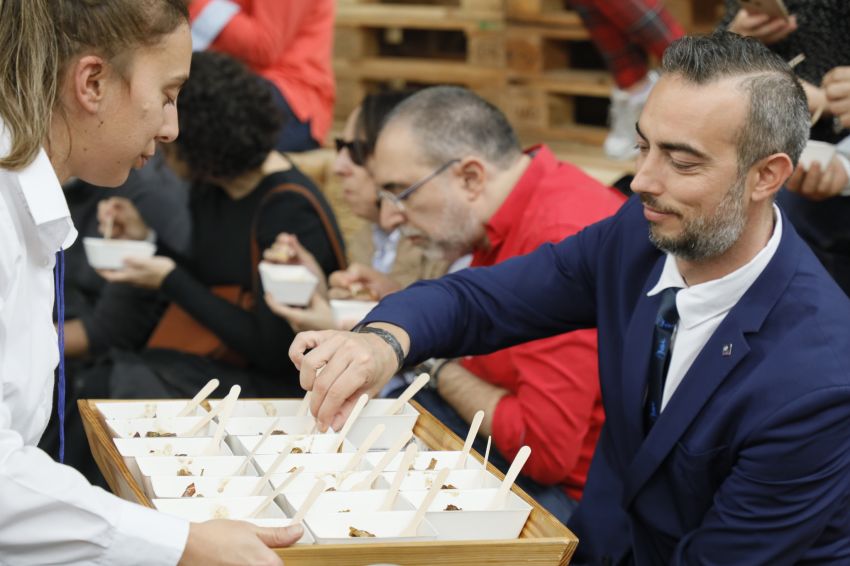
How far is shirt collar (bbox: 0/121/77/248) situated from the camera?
1.89m

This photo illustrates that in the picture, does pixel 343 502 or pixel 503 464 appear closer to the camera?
pixel 343 502

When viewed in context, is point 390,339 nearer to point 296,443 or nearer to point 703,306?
point 296,443

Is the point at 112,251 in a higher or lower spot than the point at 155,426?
lower

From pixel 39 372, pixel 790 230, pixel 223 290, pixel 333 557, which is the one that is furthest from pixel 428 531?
pixel 223 290

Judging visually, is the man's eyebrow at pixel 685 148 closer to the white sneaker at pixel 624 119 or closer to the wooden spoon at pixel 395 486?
the wooden spoon at pixel 395 486

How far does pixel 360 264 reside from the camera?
3846mm

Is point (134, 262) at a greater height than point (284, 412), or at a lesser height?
lesser

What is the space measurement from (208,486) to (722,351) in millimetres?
939

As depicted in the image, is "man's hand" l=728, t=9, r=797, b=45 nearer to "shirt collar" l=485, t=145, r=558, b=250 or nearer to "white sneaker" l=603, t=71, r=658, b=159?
"shirt collar" l=485, t=145, r=558, b=250

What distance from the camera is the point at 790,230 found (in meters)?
2.33

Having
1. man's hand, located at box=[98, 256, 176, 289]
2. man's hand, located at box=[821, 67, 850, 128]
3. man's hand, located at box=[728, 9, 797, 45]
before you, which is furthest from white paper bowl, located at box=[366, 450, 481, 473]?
man's hand, located at box=[98, 256, 176, 289]

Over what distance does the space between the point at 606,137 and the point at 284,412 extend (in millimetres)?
3157

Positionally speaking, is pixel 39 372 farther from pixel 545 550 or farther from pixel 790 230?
pixel 790 230

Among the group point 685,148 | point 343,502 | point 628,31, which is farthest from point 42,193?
point 628,31
